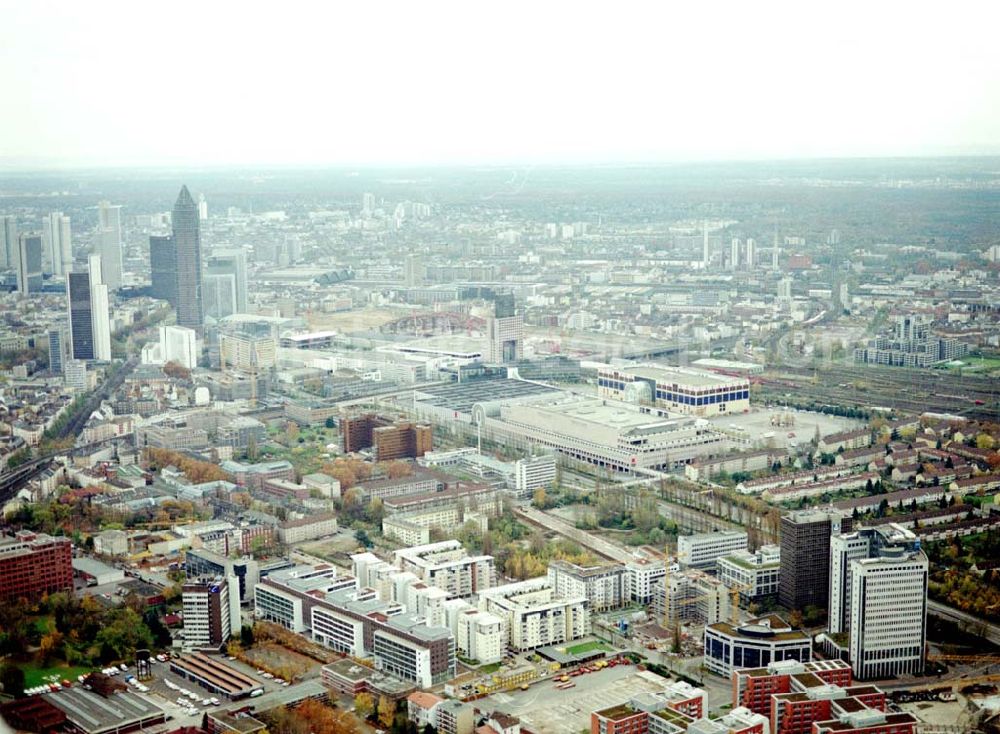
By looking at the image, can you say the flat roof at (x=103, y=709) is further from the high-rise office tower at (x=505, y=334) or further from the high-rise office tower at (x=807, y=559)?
the high-rise office tower at (x=505, y=334)

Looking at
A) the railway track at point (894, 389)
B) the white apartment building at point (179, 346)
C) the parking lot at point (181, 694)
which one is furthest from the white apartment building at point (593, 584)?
the white apartment building at point (179, 346)

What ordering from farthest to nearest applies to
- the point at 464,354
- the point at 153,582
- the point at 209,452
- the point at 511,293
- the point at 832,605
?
the point at 511,293 → the point at 464,354 → the point at 209,452 → the point at 153,582 → the point at 832,605

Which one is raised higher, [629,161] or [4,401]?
[629,161]

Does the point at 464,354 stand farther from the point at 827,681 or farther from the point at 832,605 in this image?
the point at 827,681

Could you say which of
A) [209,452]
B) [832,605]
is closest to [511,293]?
[209,452]

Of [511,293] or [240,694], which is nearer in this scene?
[240,694]

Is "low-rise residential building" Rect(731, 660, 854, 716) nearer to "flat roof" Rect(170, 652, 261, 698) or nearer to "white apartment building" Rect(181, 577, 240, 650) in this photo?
"flat roof" Rect(170, 652, 261, 698)

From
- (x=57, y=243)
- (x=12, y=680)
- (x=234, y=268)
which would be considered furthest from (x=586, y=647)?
(x=234, y=268)

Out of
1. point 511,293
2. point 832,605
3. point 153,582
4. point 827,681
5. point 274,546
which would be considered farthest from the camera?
point 511,293
